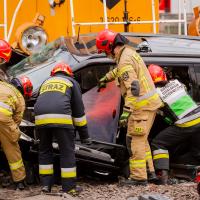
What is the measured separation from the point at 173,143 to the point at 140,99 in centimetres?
Answer: 74

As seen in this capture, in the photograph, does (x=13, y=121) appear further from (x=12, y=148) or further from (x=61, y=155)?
(x=61, y=155)

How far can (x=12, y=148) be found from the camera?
21.9ft

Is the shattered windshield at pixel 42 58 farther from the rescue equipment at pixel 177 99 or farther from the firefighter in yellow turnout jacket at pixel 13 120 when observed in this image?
the rescue equipment at pixel 177 99

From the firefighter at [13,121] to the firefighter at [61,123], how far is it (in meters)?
0.23

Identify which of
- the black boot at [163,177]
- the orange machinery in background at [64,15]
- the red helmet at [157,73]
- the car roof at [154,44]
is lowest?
the black boot at [163,177]

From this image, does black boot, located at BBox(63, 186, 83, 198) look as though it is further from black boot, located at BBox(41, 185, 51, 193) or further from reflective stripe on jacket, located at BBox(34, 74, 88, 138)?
reflective stripe on jacket, located at BBox(34, 74, 88, 138)

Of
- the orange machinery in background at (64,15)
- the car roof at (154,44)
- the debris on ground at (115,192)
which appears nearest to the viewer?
the debris on ground at (115,192)

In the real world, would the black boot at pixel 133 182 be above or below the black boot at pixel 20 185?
below

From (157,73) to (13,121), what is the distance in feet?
5.72

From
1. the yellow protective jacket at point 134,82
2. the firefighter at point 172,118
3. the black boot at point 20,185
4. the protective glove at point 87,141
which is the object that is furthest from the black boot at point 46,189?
the firefighter at point 172,118

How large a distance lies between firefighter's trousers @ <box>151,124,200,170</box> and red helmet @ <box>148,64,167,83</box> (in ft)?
1.86

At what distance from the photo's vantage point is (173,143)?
723cm

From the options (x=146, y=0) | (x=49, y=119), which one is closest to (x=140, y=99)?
(x=49, y=119)

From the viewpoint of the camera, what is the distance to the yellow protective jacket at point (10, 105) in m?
6.56
